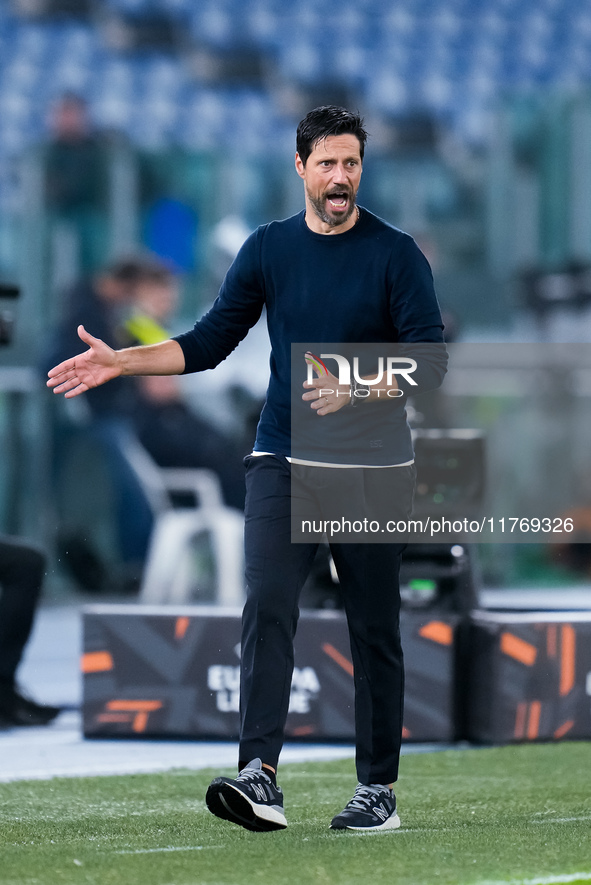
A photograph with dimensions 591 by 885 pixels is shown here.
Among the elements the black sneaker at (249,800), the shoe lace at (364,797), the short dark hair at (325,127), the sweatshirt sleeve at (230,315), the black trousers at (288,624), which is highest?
the short dark hair at (325,127)

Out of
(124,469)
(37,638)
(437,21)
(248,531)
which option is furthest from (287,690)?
(437,21)

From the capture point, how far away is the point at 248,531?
2.60 m

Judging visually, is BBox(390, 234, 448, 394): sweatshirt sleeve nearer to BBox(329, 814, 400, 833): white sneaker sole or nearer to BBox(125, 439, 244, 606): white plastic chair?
BBox(329, 814, 400, 833): white sneaker sole

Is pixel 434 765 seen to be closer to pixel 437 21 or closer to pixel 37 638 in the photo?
pixel 37 638

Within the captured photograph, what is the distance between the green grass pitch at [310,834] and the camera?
2164 mm

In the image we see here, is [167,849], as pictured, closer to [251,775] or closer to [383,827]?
[251,775]

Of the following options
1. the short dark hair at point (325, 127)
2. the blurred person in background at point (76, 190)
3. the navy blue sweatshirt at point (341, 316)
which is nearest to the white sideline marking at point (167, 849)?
the navy blue sweatshirt at point (341, 316)

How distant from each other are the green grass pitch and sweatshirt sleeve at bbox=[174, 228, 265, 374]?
957mm

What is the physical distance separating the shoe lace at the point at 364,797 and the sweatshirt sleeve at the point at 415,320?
2.68 feet

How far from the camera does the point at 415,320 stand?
2527 mm

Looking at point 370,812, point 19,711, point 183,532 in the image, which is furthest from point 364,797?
point 183,532

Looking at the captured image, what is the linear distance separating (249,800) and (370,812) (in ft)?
1.03

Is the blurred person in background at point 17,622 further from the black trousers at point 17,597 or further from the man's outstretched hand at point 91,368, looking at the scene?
the man's outstretched hand at point 91,368

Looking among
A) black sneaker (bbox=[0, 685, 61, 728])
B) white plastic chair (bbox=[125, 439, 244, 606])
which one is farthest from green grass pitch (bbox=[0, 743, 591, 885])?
white plastic chair (bbox=[125, 439, 244, 606])
